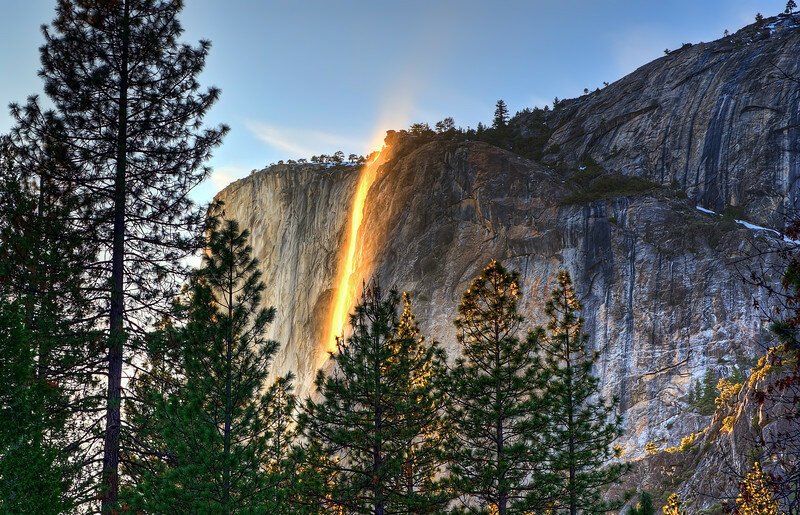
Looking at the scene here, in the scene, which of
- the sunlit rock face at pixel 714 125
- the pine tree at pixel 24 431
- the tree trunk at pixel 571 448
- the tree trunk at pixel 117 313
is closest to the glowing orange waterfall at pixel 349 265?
the sunlit rock face at pixel 714 125

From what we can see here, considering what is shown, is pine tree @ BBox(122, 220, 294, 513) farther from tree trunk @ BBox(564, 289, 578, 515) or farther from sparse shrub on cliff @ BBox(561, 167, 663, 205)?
sparse shrub on cliff @ BBox(561, 167, 663, 205)

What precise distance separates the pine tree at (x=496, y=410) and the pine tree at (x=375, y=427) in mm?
1249

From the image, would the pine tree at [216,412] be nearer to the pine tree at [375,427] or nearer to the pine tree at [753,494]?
the pine tree at [375,427]

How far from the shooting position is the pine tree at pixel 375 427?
1903 cm

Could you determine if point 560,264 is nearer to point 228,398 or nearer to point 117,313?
point 228,398

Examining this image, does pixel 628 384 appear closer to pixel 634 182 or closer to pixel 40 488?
Result: pixel 634 182

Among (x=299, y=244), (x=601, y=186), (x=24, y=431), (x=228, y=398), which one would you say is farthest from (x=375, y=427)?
(x=299, y=244)

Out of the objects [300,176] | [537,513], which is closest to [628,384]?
[537,513]

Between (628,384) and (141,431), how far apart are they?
155 feet

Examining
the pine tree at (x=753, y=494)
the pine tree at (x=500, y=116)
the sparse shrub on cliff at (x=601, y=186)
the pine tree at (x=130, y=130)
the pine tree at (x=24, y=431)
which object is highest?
the pine tree at (x=500, y=116)

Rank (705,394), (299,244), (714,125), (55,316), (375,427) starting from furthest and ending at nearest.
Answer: (299,244) → (714,125) → (705,394) → (375,427) → (55,316)

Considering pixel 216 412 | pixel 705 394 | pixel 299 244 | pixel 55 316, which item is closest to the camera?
pixel 55 316

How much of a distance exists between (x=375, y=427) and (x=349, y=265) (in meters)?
60.5

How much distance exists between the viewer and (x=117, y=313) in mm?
13094
